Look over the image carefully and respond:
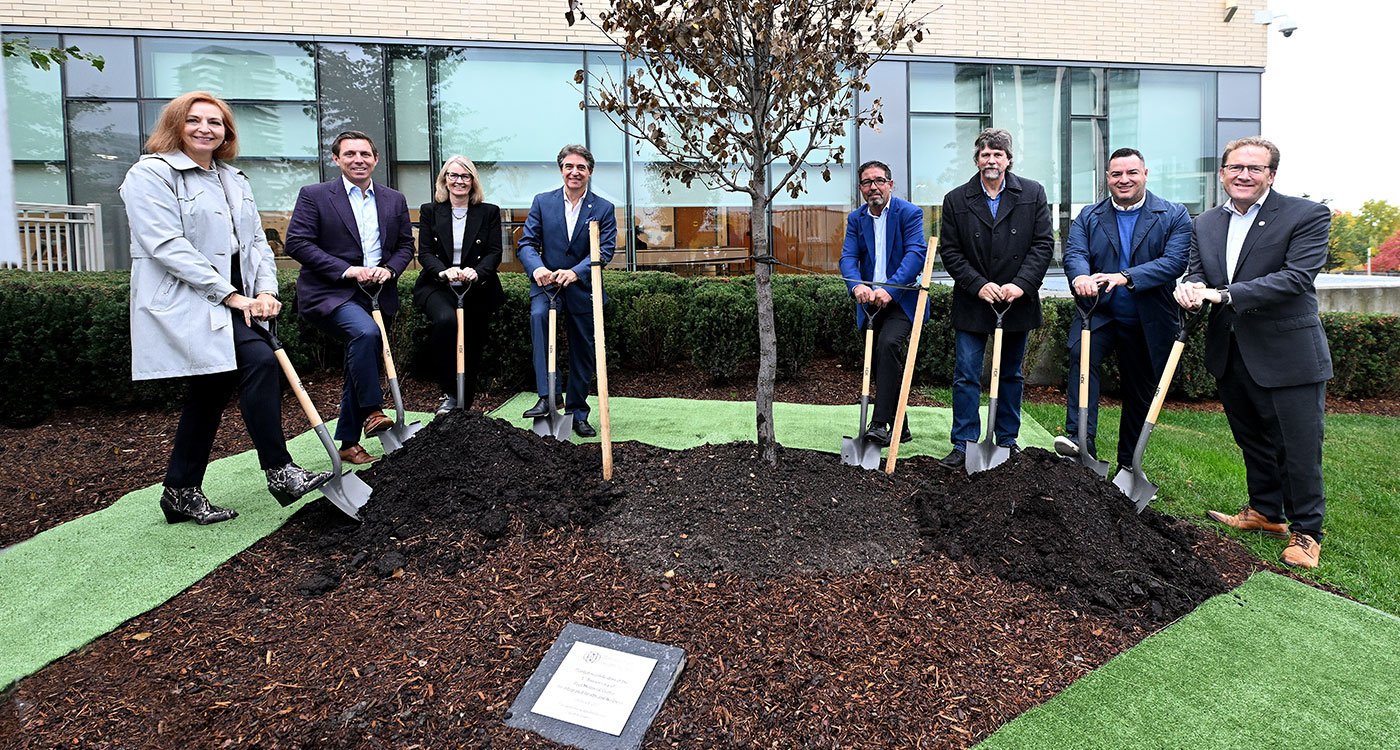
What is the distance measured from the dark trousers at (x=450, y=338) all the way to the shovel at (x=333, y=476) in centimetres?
143

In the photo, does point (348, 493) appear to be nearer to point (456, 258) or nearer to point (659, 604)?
point (659, 604)

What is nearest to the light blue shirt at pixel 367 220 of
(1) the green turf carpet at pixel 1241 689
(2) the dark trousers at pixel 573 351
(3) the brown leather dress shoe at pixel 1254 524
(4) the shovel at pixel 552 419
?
(2) the dark trousers at pixel 573 351

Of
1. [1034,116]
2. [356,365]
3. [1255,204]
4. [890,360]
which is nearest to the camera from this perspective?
[1255,204]

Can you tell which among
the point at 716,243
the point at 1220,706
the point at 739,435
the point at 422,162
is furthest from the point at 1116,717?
the point at 422,162

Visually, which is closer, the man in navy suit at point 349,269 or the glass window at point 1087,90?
the man in navy suit at point 349,269

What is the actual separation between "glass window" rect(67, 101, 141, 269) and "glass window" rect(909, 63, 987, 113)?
34.6 feet

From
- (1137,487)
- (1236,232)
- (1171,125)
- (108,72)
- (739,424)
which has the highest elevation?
(108,72)

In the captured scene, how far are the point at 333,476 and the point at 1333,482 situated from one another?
6.36 meters

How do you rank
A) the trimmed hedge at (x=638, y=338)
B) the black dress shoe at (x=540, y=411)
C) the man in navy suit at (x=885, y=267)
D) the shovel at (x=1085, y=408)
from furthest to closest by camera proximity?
1. the trimmed hedge at (x=638, y=338)
2. the black dress shoe at (x=540, y=411)
3. the man in navy suit at (x=885, y=267)
4. the shovel at (x=1085, y=408)

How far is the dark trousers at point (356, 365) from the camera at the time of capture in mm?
4984

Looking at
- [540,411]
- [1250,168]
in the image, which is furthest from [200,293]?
[1250,168]

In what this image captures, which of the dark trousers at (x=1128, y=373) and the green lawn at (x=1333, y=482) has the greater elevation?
the dark trousers at (x=1128, y=373)

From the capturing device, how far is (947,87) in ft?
39.7

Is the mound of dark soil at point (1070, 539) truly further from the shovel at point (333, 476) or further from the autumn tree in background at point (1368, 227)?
the autumn tree in background at point (1368, 227)
